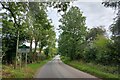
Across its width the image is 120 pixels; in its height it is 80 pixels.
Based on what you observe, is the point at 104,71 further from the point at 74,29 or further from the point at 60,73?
the point at 74,29

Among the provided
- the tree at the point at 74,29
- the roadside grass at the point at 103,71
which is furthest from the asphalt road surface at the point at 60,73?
the tree at the point at 74,29

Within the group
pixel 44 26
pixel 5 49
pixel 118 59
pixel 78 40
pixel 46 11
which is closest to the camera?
pixel 46 11

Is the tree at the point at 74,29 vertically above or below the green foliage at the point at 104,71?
above

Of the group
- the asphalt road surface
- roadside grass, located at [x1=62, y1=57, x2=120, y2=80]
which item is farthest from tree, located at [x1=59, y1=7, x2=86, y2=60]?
roadside grass, located at [x1=62, y1=57, x2=120, y2=80]

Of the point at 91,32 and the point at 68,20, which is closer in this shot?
the point at 68,20

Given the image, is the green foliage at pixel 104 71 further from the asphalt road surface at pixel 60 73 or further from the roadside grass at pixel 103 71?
the asphalt road surface at pixel 60 73

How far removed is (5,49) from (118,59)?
16.1 meters

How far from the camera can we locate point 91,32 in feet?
265

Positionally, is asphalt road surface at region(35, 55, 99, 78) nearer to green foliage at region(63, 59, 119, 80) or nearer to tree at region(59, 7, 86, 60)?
green foliage at region(63, 59, 119, 80)

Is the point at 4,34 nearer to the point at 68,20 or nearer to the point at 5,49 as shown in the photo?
the point at 5,49

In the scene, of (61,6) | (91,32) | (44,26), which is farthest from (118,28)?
(91,32)

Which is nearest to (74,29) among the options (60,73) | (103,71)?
(103,71)

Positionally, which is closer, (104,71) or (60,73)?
(60,73)

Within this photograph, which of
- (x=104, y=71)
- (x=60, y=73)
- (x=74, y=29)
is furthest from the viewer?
(x=74, y=29)
